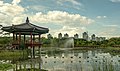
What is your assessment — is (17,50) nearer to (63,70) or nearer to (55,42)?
(63,70)

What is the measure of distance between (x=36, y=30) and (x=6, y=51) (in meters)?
4.92

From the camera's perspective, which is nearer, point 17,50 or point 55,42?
point 17,50

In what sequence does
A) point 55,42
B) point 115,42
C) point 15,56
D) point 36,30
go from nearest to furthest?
point 15,56
point 36,30
point 115,42
point 55,42

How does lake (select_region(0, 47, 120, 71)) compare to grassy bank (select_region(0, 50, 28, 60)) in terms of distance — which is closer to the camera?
lake (select_region(0, 47, 120, 71))

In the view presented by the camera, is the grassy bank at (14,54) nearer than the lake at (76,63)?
No

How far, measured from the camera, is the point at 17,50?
102 ft

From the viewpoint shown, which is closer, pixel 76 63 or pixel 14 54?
pixel 76 63

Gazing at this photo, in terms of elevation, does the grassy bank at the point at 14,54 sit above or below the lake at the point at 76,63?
above

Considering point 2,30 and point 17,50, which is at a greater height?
point 2,30

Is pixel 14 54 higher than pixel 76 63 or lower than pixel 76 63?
higher

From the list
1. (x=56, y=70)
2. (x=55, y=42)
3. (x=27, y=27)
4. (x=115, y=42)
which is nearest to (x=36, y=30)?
(x=27, y=27)

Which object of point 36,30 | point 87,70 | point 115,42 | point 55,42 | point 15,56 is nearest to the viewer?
point 87,70

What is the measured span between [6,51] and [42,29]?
5804 mm

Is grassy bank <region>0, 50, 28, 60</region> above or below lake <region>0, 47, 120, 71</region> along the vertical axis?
above
